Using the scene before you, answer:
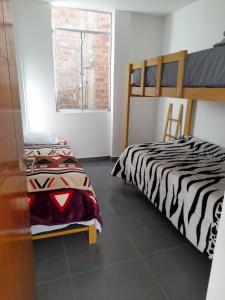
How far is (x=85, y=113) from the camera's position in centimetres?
378

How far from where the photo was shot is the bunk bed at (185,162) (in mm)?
1661

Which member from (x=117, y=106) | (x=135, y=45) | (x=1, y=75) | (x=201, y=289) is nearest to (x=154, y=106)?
(x=117, y=106)

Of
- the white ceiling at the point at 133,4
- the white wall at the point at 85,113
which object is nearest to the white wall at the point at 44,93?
the white wall at the point at 85,113

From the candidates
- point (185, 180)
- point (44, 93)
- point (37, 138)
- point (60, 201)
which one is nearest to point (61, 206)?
point (60, 201)

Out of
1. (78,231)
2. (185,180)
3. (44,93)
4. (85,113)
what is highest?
(44,93)

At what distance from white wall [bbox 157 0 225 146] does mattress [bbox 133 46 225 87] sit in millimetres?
984

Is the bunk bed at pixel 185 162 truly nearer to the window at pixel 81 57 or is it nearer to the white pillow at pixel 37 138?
the window at pixel 81 57

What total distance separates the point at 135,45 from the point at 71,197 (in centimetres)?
295

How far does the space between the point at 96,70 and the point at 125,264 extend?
3.02m

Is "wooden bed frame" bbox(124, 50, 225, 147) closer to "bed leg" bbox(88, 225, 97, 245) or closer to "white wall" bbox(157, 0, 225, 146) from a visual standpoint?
"white wall" bbox(157, 0, 225, 146)

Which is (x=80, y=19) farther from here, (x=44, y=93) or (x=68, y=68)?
(x=44, y=93)

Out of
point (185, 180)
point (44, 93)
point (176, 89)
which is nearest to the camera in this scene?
point (185, 180)

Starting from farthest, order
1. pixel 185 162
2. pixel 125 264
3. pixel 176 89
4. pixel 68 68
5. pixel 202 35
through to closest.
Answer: pixel 68 68
pixel 202 35
pixel 185 162
pixel 176 89
pixel 125 264

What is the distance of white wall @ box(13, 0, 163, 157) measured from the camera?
3168mm
